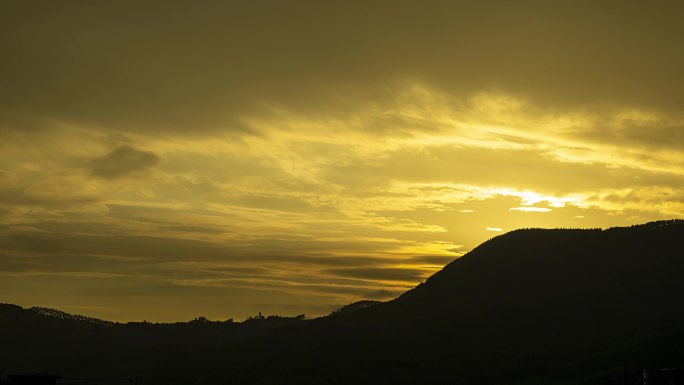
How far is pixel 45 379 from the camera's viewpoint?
10356 centimetres

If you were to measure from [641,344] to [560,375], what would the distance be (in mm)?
23280

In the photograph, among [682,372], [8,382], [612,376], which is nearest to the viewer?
[682,372]

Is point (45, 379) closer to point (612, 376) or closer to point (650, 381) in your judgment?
point (650, 381)

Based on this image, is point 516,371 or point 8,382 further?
point 516,371

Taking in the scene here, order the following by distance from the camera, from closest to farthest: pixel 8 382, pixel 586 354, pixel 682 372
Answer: pixel 682 372 < pixel 8 382 < pixel 586 354

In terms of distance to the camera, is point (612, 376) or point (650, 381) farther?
point (612, 376)

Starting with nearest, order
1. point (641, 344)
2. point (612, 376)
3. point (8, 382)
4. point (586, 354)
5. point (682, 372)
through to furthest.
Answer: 1. point (682, 372)
2. point (8, 382)
3. point (612, 376)
4. point (641, 344)
5. point (586, 354)

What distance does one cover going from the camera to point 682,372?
7538 centimetres

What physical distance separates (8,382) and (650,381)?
6842 cm

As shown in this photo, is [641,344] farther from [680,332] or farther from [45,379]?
[45,379]

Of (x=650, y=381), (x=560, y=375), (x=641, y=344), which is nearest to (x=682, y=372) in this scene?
(x=650, y=381)

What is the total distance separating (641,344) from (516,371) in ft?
87.9

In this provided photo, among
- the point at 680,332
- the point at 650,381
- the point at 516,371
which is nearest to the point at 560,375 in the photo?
the point at 516,371

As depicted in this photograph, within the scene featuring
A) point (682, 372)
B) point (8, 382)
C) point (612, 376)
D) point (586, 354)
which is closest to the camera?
point (682, 372)
